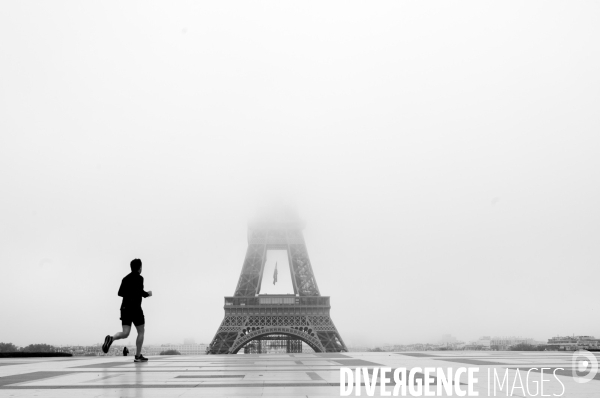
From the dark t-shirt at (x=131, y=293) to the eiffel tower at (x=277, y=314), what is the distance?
152ft

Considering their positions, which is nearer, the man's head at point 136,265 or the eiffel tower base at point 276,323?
the man's head at point 136,265

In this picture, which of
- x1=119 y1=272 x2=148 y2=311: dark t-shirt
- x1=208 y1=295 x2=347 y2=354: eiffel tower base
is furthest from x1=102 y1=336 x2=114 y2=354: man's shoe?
x1=208 y1=295 x2=347 y2=354: eiffel tower base

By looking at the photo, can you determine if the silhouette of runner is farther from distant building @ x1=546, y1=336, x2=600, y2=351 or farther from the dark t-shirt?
distant building @ x1=546, y1=336, x2=600, y2=351

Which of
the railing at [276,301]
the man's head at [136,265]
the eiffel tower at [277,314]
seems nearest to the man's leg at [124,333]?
the man's head at [136,265]

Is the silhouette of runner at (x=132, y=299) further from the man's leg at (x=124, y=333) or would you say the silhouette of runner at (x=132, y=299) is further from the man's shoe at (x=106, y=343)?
Answer: the man's shoe at (x=106, y=343)

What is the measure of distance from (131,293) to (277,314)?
5104 centimetres

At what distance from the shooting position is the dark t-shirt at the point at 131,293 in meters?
13.4

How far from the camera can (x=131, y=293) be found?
44.2ft

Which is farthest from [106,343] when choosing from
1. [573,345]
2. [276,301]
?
[276,301]

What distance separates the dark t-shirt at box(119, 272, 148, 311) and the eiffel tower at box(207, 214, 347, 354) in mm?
46218

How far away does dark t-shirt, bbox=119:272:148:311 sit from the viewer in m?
13.4

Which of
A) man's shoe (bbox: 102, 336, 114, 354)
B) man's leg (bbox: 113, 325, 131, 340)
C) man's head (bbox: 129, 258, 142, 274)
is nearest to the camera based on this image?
man's shoe (bbox: 102, 336, 114, 354)

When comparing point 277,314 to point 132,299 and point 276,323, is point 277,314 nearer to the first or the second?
point 276,323

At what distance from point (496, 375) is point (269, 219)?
234 feet
